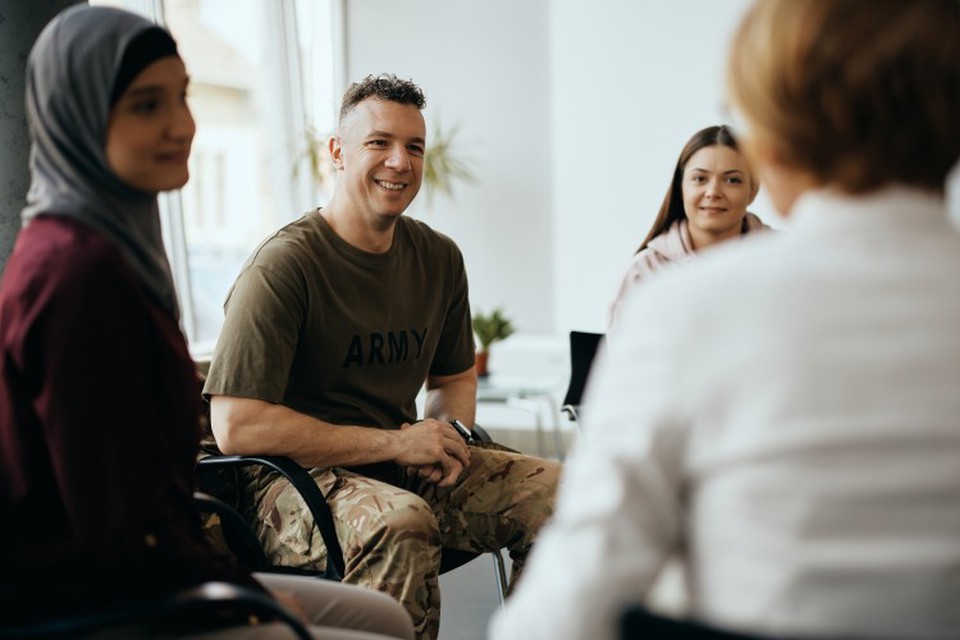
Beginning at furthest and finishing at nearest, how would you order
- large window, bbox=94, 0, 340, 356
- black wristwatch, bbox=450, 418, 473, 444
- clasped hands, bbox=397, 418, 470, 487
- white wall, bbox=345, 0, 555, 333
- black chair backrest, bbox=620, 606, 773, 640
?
1. white wall, bbox=345, 0, 555, 333
2. large window, bbox=94, 0, 340, 356
3. black wristwatch, bbox=450, 418, 473, 444
4. clasped hands, bbox=397, 418, 470, 487
5. black chair backrest, bbox=620, 606, 773, 640

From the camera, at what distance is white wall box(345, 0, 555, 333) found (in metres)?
5.55

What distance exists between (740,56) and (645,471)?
40cm

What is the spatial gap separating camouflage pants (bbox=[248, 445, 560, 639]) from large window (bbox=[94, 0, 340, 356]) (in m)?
2.97

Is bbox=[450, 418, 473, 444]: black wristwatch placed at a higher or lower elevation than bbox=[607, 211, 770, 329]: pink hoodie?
lower

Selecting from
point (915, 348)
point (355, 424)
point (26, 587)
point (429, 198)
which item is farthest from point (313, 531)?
point (429, 198)

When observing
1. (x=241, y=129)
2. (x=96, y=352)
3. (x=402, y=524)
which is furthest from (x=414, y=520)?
(x=241, y=129)

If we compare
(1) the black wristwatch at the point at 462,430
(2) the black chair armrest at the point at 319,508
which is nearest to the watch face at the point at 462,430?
(1) the black wristwatch at the point at 462,430

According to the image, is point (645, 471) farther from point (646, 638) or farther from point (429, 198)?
point (429, 198)

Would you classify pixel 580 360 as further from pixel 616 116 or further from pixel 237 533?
pixel 616 116

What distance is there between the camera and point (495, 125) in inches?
221

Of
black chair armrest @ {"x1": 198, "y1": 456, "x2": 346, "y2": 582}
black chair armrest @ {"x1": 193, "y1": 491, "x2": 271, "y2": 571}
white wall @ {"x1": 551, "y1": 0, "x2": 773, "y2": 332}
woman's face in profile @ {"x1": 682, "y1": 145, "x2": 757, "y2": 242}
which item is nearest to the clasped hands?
black chair armrest @ {"x1": 198, "y1": 456, "x2": 346, "y2": 582}

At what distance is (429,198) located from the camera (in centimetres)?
562

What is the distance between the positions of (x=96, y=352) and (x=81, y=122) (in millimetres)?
328

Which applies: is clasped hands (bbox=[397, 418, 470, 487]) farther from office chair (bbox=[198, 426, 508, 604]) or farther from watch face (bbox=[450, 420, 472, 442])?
office chair (bbox=[198, 426, 508, 604])
